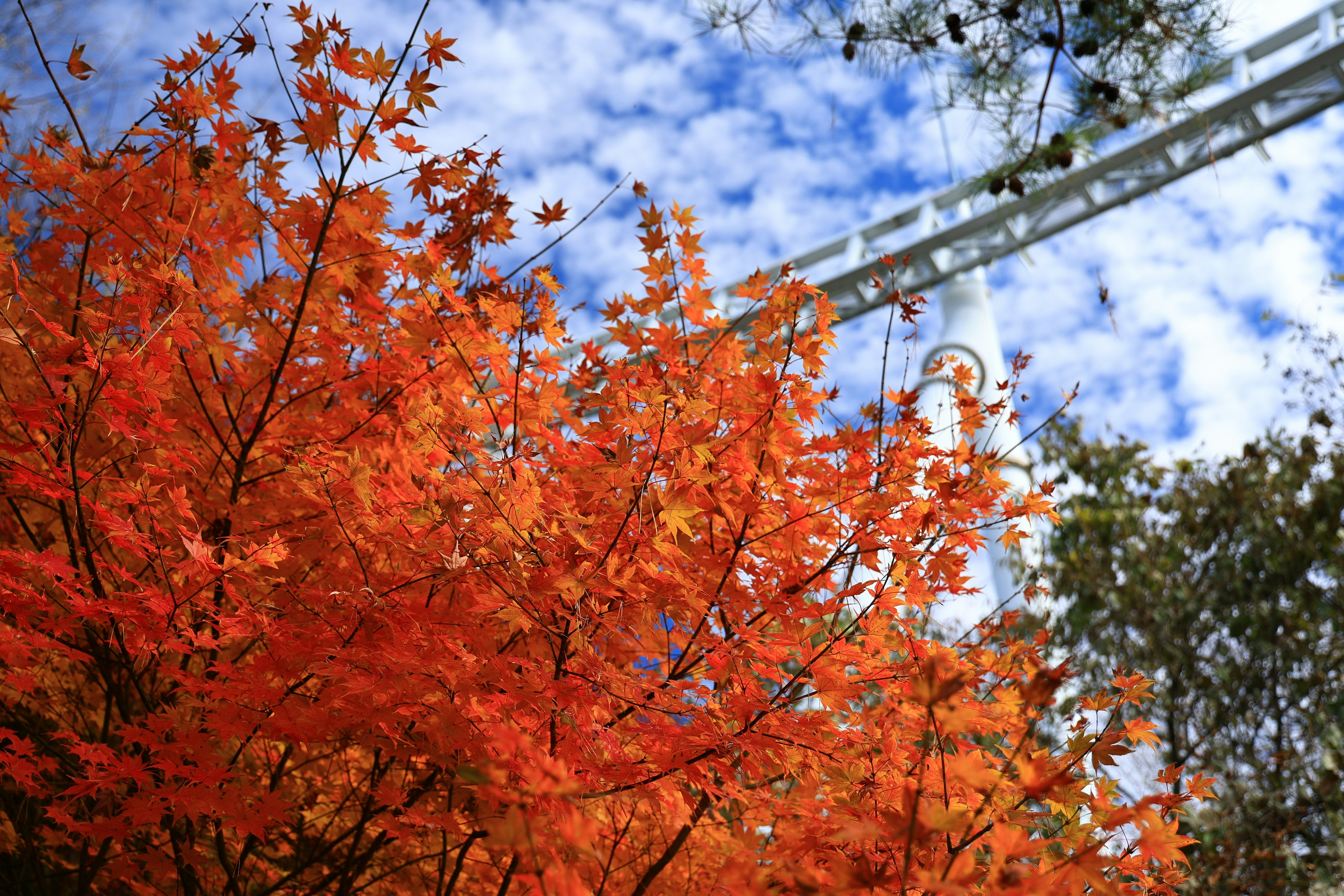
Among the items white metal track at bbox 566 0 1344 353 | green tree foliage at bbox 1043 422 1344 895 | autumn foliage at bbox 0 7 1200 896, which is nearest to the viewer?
A: autumn foliage at bbox 0 7 1200 896

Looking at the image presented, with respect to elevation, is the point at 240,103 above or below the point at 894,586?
above

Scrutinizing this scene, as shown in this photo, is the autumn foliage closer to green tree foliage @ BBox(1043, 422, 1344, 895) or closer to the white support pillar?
green tree foliage @ BBox(1043, 422, 1344, 895)

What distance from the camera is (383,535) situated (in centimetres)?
224

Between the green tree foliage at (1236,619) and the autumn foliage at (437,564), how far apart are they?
16.7 ft

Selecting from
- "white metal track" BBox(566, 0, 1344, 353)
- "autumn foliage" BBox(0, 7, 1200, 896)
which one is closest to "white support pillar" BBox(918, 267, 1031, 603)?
"white metal track" BBox(566, 0, 1344, 353)

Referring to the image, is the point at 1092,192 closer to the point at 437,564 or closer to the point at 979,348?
the point at 979,348

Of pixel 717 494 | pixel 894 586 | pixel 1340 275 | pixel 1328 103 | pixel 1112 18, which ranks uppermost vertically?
pixel 1328 103

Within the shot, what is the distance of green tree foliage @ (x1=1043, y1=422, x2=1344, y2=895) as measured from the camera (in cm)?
702

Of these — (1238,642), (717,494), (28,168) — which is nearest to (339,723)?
(717,494)

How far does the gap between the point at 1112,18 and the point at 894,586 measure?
10.2 feet

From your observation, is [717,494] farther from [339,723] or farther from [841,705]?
[339,723]

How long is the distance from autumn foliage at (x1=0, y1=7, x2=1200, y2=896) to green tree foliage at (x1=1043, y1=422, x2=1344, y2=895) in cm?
508

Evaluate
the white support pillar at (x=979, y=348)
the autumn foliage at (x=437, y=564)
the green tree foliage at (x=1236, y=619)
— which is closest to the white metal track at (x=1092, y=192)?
the white support pillar at (x=979, y=348)

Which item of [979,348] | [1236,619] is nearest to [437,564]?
[1236,619]
